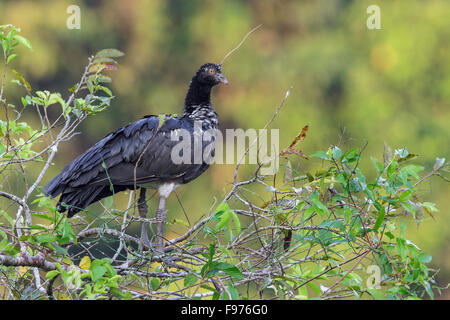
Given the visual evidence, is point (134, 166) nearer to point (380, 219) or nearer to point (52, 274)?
point (52, 274)

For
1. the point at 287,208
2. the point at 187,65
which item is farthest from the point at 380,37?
the point at 287,208

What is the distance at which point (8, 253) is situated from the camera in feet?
7.65

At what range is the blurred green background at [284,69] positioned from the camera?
9.19 metres

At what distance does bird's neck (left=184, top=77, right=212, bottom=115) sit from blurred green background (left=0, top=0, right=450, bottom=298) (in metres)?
4.59

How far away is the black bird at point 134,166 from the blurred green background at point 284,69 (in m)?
4.89

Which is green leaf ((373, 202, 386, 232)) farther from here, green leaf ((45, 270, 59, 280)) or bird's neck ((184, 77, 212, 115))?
bird's neck ((184, 77, 212, 115))

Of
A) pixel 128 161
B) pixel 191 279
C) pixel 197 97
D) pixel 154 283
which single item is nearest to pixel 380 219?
pixel 191 279

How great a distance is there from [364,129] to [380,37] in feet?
5.57

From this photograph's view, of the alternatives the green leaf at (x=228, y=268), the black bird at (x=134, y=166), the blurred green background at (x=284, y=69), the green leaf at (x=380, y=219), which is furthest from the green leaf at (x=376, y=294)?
the blurred green background at (x=284, y=69)

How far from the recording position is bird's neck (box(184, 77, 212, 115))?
13.7ft

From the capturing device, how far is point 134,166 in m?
3.68

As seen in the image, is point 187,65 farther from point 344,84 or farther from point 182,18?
point 344,84

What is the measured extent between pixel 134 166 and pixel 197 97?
697mm

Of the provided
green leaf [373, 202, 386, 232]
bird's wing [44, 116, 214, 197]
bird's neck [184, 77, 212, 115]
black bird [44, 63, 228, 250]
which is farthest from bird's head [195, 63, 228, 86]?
green leaf [373, 202, 386, 232]
